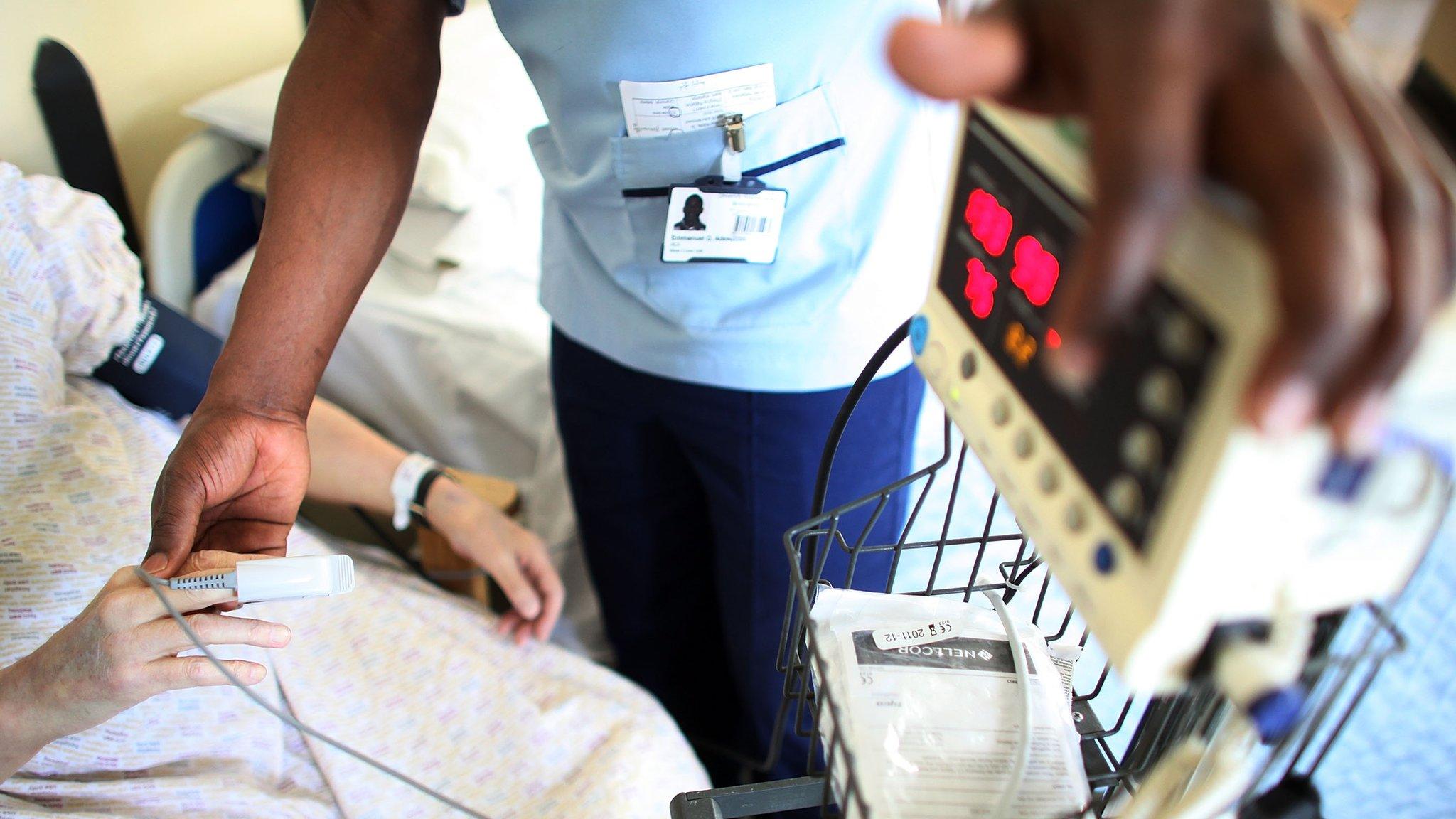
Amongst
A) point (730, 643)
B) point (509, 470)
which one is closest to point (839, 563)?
point (730, 643)

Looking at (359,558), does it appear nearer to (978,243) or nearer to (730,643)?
(730,643)

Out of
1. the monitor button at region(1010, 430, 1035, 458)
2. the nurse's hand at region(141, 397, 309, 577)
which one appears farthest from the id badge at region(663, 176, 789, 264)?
the monitor button at region(1010, 430, 1035, 458)

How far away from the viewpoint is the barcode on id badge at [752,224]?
82 centimetres

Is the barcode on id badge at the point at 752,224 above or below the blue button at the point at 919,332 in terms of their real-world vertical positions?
below

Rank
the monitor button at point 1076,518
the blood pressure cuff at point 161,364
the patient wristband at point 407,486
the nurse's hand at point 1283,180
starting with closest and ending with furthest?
the nurse's hand at point 1283,180 → the monitor button at point 1076,518 → the blood pressure cuff at point 161,364 → the patient wristband at point 407,486

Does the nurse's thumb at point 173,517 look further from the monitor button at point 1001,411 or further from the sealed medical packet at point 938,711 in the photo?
the monitor button at point 1001,411

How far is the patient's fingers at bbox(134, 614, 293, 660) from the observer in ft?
2.03

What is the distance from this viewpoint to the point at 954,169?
44 cm

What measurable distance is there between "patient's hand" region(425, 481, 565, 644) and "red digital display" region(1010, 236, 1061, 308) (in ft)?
2.93

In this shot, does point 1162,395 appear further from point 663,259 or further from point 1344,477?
point 663,259

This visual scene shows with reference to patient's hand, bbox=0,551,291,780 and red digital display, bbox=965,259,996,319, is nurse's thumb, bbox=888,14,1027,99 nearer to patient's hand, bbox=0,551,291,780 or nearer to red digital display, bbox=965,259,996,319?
red digital display, bbox=965,259,996,319

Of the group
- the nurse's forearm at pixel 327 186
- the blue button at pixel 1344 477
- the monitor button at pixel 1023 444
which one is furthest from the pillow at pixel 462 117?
the blue button at pixel 1344 477

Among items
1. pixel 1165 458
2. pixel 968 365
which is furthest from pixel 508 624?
pixel 1165 458

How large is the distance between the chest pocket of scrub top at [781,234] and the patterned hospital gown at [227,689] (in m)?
0.46
